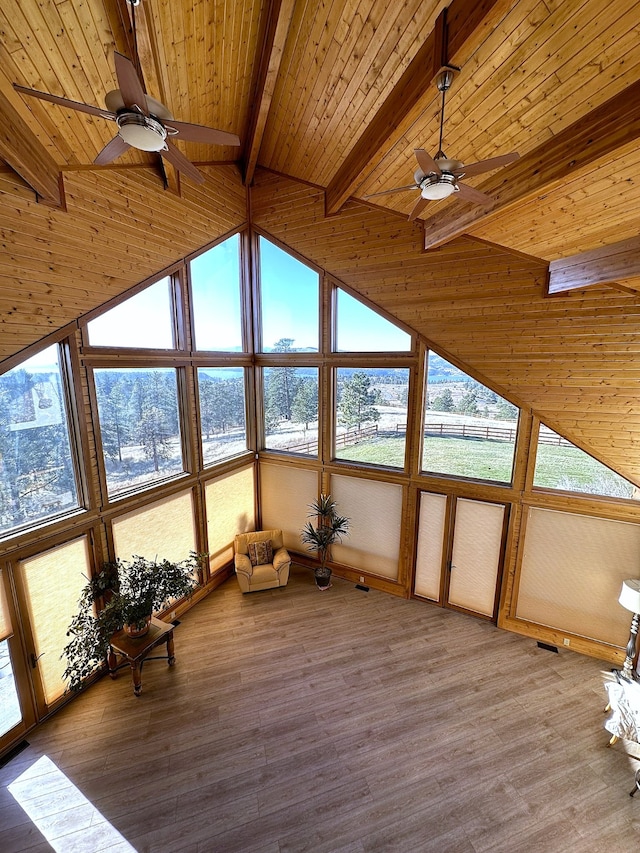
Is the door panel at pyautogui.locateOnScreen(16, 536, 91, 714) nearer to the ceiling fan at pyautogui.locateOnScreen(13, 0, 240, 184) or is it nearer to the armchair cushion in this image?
the armchair cushion

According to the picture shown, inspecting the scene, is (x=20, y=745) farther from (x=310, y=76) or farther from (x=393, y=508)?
(x=310, y=76)

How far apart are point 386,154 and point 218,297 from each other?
316 cm

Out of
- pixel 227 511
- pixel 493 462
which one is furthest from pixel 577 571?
pixel 227 511

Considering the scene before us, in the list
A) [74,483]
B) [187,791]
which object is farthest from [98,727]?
[74,483]

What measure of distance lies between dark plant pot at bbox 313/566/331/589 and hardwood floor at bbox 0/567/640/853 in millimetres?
952

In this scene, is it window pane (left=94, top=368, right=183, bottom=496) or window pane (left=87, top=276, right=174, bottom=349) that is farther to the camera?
window pane (left=94, top=368, right=183, bottom=496)

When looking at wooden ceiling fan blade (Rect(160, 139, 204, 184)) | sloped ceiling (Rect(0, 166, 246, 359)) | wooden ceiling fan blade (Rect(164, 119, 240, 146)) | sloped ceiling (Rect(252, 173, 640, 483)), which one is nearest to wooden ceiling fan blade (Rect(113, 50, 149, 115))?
wooden ceiling fan blade (Rect(164, 119, 240, 146))

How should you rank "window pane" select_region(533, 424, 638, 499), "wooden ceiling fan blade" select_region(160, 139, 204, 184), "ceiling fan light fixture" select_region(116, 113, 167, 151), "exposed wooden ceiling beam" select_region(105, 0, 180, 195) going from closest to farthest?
1. "ceiling fan light fixture" select_region(116, 113, 167, 151)
2. "wooden ceiling fan blade" select_region(160, 139, 204, 184)
3. "exposed wooden ceiling beam" select_region(105, 0, 180, 195)
4. "window pane" select_region(533, 424, 638, 499)

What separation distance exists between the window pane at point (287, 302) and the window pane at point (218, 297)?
0.47 metres

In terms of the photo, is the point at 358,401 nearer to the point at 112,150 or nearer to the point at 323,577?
the point at 323,577

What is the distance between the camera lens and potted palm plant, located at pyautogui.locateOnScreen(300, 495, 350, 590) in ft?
20.0

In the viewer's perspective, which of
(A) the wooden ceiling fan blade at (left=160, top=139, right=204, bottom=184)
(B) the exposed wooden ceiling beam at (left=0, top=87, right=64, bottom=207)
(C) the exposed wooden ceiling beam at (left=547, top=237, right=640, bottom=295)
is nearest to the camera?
(A) the wooden ceiling fan blade at (left=160, top=139, right=204, bottom=184)

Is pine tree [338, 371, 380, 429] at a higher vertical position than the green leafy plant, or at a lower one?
higher

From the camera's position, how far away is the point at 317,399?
617cm
